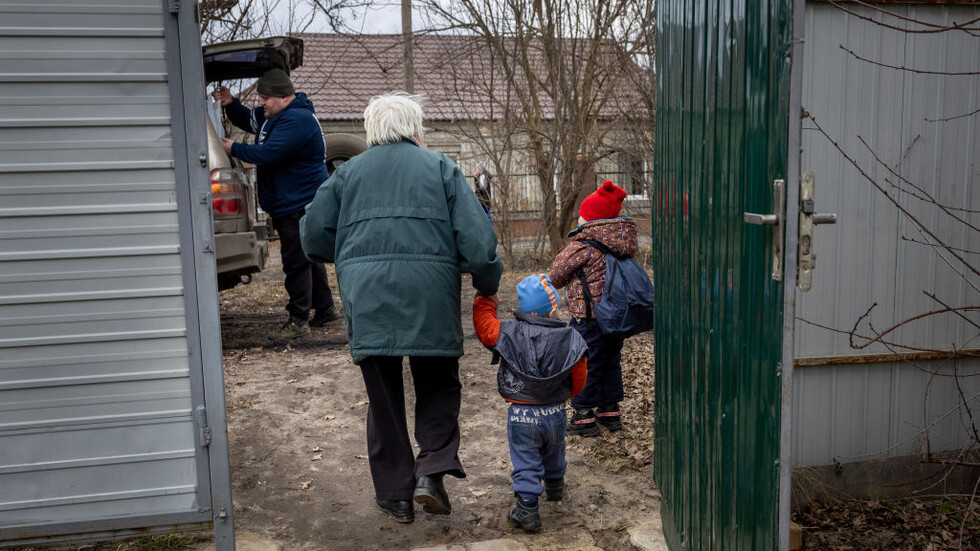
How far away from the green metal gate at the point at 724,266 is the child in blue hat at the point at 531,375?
0.48 m

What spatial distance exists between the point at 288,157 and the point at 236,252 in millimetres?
910

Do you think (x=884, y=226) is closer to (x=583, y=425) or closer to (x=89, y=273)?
(x=583, y=425)

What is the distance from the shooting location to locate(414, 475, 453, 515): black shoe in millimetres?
3787

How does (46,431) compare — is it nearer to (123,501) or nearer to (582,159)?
(123,501)

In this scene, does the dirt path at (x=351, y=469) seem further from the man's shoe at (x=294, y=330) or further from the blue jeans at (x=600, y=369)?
the man's shoe at (x=294, y=330)

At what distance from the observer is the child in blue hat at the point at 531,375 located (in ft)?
12.5

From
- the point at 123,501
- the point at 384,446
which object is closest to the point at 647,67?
the point at 384,446

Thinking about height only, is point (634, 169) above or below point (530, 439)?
above

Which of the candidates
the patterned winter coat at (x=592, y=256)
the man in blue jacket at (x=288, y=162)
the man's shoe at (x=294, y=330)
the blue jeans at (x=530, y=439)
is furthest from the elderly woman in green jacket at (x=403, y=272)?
the man's shoe at (x=294, y=330)

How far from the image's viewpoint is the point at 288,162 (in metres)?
6.95

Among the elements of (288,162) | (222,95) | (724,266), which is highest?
(222,95)

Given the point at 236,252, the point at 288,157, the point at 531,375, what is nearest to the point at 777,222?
the point at 531,375

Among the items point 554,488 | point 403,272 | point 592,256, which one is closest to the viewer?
point 403,272

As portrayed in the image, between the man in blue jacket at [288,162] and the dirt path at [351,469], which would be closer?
the dirt path at [351,469]
